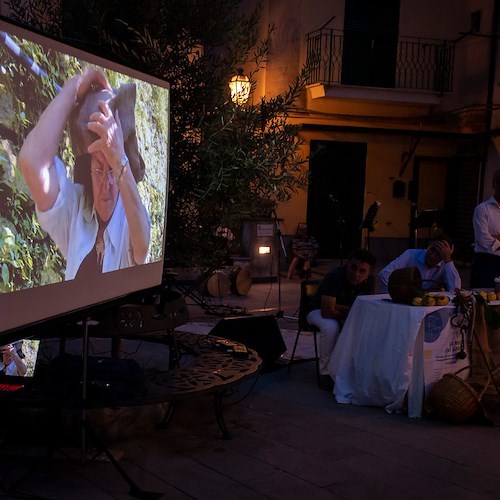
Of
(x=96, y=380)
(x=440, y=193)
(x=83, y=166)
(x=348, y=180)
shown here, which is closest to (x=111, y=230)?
(x=83, y=166)

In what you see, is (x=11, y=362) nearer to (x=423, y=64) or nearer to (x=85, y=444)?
(x=85, y=444)

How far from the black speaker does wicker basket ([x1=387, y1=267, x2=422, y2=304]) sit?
1.47 meters

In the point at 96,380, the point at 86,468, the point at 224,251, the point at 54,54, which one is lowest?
the point at 86,468

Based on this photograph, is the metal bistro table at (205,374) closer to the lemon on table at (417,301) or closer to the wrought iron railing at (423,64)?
the lemon on table at (417,301)

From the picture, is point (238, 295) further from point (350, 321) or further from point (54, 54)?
point (54, 54)

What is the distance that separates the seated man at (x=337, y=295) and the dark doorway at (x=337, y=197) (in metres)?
9.97

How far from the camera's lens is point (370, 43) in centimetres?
1742

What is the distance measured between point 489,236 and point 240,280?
4.96m

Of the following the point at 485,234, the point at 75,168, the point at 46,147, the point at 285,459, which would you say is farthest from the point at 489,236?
the point at 46,147

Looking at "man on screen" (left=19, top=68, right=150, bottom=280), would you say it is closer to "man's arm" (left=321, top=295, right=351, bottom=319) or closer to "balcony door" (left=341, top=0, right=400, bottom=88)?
"man's arm" (left=321, top=295, right=351, bottom=319)

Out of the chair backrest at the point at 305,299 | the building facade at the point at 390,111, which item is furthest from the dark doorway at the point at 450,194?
the chair backrest at the point at 305,299

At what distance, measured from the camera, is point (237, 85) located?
25.6 feet

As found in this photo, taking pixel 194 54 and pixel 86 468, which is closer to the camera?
pixel 86 468

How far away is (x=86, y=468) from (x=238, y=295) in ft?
25.8
